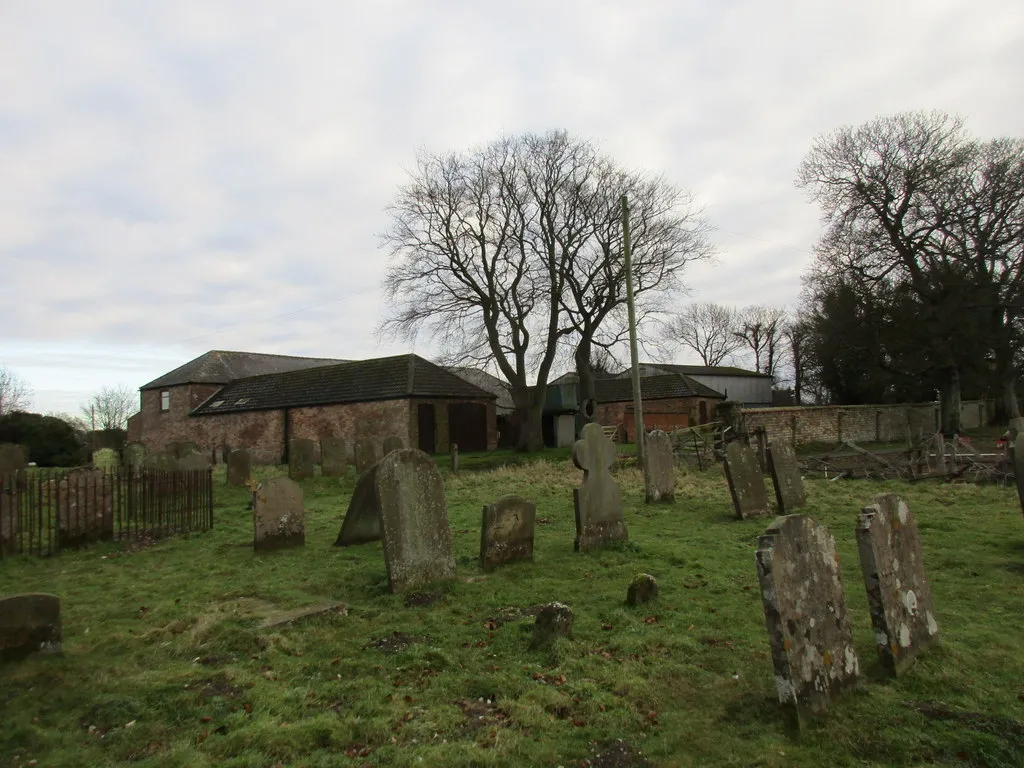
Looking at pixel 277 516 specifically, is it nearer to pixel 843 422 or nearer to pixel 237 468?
pixel 237 468

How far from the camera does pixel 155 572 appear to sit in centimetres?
841

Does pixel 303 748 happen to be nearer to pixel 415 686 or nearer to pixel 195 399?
pixel 415 686

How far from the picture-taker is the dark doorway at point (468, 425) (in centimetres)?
3099

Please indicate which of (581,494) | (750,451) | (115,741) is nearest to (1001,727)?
(115,741)

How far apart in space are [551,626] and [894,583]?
7.72ft

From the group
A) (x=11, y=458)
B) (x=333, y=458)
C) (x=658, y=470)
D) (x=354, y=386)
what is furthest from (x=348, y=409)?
(x=658, y=470)

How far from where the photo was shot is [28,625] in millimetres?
4902

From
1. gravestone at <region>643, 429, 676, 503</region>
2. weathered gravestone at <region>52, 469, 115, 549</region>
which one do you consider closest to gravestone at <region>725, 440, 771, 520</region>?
gravestone at <region>643, 429, 676, 503</region>

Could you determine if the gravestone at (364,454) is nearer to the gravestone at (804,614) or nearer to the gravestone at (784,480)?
the gravestone at (784,480)

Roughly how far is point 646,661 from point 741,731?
1.11m

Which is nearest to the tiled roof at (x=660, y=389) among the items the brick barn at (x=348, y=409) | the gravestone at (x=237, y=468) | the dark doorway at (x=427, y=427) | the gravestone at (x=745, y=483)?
the brick barn at (x=348, y=409)

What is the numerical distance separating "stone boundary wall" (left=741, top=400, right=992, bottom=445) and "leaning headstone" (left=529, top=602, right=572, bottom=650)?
61.5 feet

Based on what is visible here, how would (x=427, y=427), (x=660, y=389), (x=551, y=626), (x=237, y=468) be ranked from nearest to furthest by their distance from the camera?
(x=551, y=626) → (x=237, y=468) → (x=427, y=427) → (x=660, y=389)

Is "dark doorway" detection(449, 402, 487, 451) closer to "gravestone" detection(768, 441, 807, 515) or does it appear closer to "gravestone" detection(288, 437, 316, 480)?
"gravestone" detection(288, 437, 316, 480)
